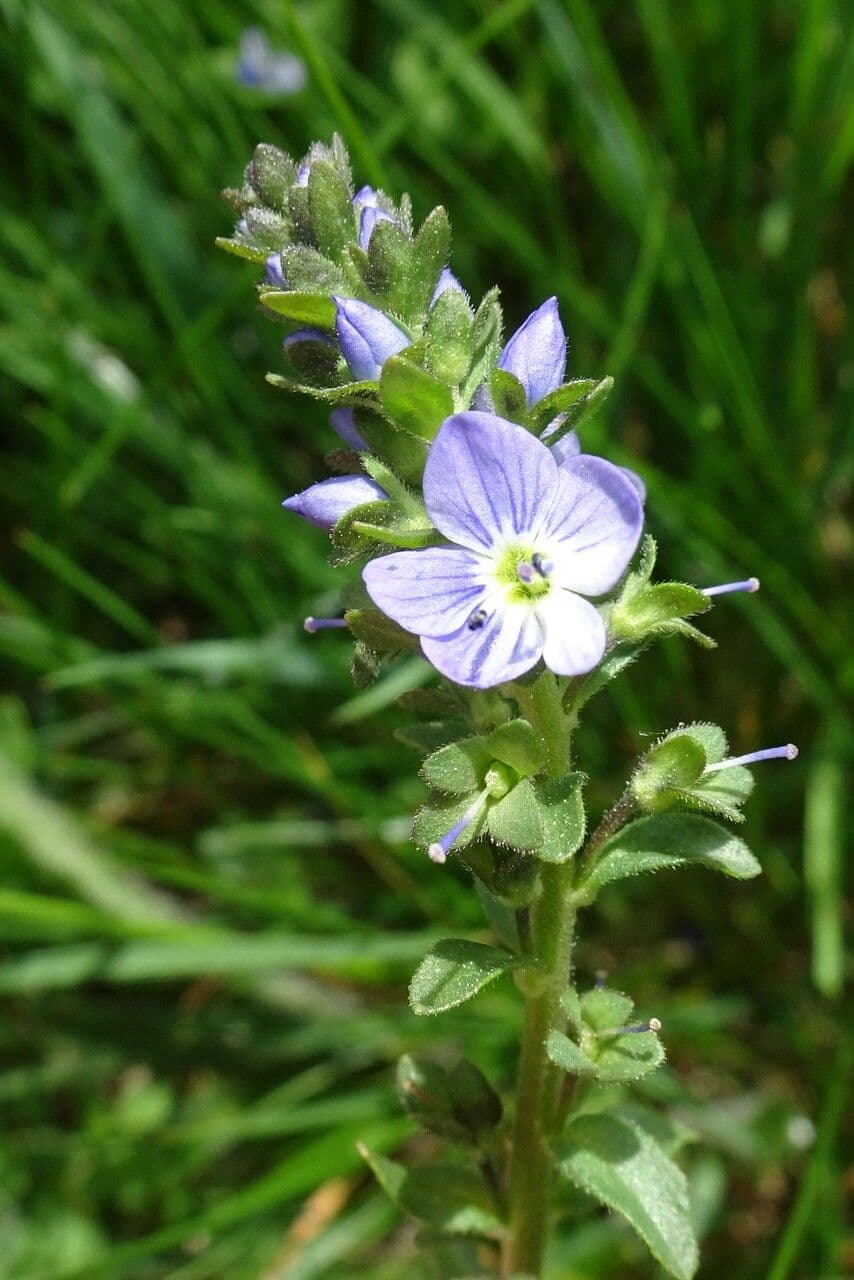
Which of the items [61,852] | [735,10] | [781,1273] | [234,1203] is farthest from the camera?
[61,852]

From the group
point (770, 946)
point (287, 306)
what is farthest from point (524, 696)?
point (770, 946)

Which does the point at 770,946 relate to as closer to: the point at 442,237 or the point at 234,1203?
the point at 234,1203

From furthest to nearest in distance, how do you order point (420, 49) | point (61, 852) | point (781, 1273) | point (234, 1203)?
point (420, 49) < point (61, 852) < point (234, 1203) < point (781, 1273)

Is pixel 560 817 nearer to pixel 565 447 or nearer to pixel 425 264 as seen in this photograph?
pixel 565 447

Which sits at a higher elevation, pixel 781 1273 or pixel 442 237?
pixel 442 237

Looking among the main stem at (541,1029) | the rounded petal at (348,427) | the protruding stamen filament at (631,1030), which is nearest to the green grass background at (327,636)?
the main stem at (541,1029)

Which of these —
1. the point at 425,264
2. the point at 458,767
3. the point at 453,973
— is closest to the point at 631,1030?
the point at 453,973

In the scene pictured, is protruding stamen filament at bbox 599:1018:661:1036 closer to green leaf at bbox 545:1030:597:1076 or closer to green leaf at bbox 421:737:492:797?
green leaf at bbox 545:1030:597:1076
